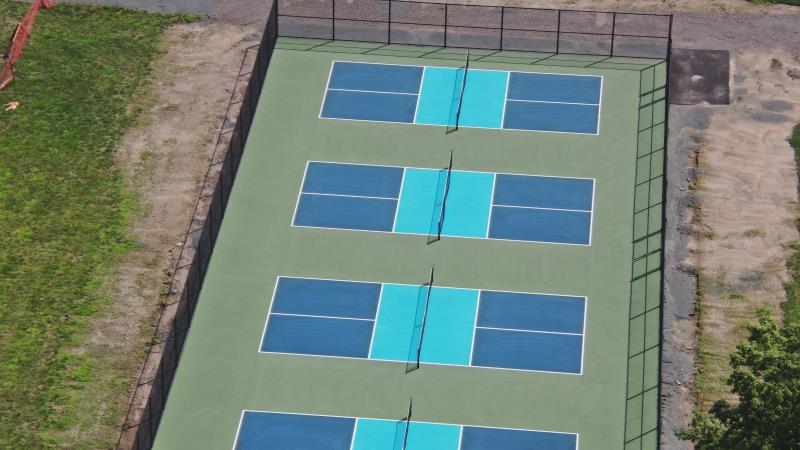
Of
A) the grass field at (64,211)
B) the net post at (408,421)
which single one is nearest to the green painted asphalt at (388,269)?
the net post at (408,421)

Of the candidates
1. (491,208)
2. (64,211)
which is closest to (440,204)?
(491,208)

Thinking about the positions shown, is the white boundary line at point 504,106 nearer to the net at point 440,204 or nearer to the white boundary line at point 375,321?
the net at point 440,204

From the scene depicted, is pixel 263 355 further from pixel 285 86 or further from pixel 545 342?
pixel 285 86

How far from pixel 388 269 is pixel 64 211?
1202 cm

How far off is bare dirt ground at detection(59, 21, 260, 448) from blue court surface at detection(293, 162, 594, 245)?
4688mm

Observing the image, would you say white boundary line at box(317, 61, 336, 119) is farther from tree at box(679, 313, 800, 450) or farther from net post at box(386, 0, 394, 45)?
tree at box(679, 313, 800, 450)

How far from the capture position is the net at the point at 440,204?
63.2 m

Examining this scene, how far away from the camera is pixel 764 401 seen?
154 ft

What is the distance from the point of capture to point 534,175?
6562 centimetres

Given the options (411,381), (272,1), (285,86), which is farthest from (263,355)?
(272,1)

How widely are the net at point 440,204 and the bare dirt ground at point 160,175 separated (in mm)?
8554

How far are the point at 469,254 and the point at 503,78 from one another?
10.4 meters

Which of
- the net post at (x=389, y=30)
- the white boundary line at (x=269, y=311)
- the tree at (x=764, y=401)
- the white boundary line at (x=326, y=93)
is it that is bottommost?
the tree at (x=764, y=401)

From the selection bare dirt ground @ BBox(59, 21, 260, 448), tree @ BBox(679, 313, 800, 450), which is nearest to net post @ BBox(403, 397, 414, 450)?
bare dirt ground @ BBox(59, 21, 260, 448)
